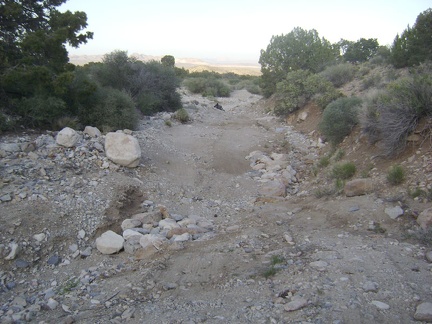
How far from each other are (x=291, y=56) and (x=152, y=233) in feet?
66.3

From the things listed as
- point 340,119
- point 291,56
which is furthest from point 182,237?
point 291,56

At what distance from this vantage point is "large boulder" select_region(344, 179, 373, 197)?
6379 millimetres

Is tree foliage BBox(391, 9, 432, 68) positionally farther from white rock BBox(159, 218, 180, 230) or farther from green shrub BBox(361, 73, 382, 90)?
white rock BBox(159, 218, 180, 230)

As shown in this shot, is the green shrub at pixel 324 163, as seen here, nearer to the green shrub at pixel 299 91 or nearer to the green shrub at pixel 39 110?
the green shrub at pixel 299 91

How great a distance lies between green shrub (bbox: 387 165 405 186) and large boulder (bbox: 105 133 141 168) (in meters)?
5.52

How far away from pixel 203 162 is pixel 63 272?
5951 millimetres

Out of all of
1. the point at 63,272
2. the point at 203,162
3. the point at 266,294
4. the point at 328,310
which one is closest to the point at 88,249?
the point at 63,272

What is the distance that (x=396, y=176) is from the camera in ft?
20.1

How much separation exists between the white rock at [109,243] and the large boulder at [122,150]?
9.46 feet

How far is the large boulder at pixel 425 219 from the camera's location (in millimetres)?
4914

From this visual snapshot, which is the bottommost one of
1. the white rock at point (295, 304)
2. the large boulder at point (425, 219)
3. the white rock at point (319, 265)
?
the white rock at point (319, 265)

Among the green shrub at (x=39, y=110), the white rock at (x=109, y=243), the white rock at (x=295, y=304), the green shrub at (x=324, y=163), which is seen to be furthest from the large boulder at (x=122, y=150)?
the white rock at (x=295, y=304)

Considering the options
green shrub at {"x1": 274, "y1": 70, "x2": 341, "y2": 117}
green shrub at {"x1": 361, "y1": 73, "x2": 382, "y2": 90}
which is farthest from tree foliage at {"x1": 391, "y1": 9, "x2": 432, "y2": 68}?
green shrub at {"x1": 274, "y1": 70, "x2": 341, "y2": 117}

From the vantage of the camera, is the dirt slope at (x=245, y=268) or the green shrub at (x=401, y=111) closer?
the dirt slope at (x=245, y=268)
